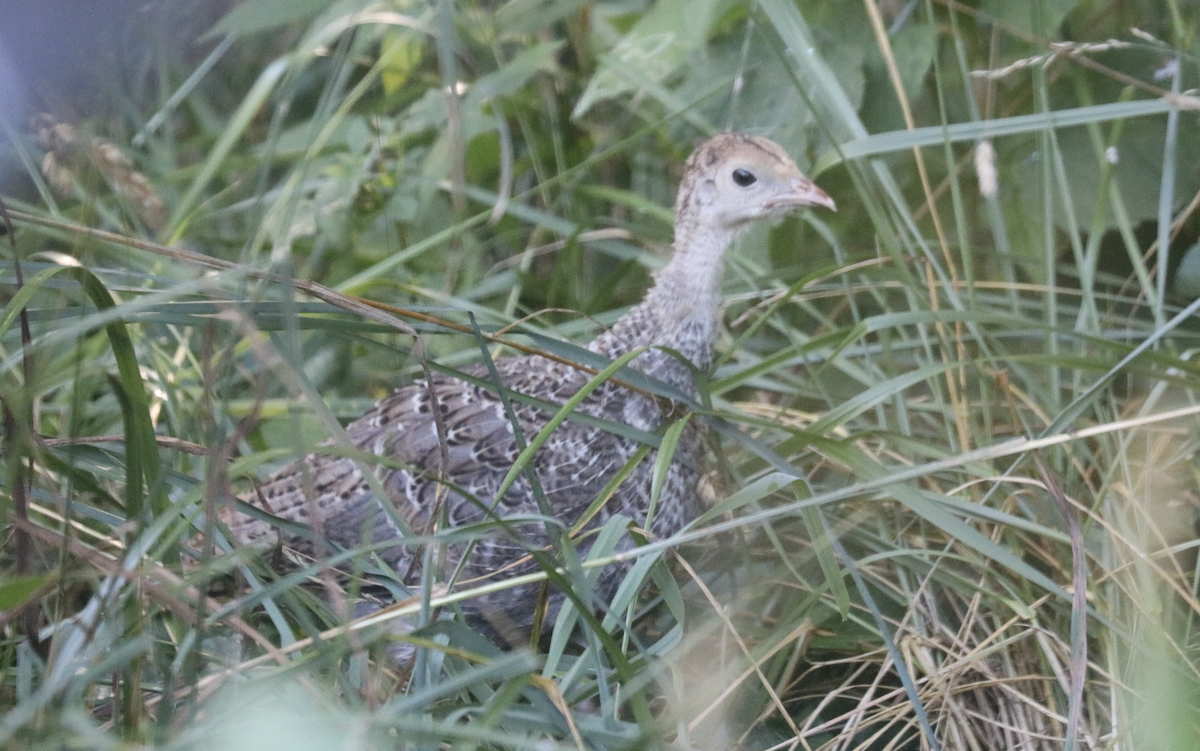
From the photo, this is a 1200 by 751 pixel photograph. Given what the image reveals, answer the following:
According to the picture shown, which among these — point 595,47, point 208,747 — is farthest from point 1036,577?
point 595,47

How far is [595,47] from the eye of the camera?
2.89 meters

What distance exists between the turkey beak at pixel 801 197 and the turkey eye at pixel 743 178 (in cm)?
5

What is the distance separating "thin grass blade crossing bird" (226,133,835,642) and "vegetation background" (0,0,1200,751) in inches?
4.9

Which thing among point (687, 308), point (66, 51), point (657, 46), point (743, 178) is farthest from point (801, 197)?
point (66, 51)

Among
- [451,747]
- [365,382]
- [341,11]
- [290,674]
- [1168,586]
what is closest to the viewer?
[290,674]

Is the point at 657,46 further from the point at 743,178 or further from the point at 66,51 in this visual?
the point at 66,51

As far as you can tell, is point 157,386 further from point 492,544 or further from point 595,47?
point 595,47

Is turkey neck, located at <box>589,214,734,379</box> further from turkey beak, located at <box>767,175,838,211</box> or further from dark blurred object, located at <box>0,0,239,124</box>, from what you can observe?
dark blurred object, located at <box>0,0,239,124</box>

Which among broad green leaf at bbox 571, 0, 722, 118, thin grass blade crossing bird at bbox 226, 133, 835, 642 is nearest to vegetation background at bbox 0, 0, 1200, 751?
broad green leaf at bbox 571, 0, 722, 118

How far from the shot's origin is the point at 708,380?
194cm

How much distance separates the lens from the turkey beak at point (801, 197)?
1.91m

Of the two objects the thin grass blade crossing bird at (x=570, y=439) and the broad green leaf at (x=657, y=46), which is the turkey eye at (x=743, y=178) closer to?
the thin grass blade crossing bird at (x=570, y=439)

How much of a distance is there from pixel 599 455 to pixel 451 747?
0.65m

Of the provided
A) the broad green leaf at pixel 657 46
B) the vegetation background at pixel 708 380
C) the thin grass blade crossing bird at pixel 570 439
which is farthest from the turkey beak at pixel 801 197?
the broad green leaf at pixel 657 46
